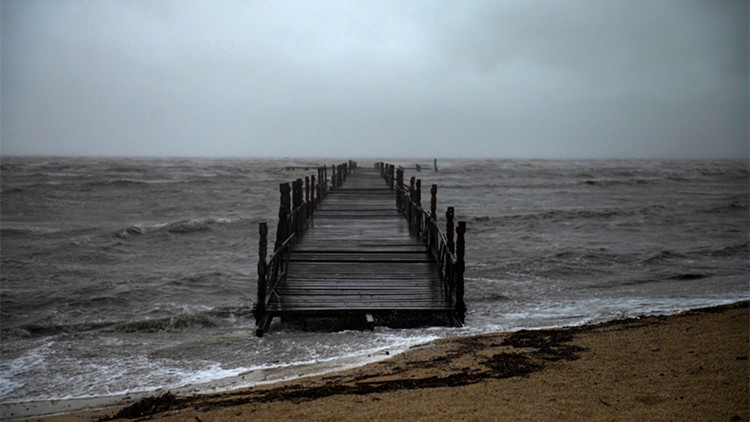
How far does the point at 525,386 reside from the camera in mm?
5062

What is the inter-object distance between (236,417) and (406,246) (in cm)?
744

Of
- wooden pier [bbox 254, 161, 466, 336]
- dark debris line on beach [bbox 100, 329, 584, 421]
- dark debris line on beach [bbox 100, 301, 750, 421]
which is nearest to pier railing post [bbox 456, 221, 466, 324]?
wooden pier [bbox 254, 161, 466, 336]

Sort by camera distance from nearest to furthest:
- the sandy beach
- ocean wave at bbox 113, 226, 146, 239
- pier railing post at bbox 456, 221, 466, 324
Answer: the sandy beach
pier railing post at bbox 456, 221, 466, 324
ocean wave at bbox 113, 226, 146, 239

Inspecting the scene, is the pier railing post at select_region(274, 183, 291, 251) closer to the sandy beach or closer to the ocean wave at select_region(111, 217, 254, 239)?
the sandy beach

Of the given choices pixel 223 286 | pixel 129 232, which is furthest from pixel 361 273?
pixel 129 232

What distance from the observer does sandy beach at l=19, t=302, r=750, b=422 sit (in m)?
4.41

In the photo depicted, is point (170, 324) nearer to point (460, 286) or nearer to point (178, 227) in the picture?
point (460, 286)

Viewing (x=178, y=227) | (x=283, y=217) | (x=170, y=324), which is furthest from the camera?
(x=178, y=227)

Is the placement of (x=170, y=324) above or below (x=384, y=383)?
below

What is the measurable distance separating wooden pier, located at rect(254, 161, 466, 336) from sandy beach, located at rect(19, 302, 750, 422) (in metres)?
1.45

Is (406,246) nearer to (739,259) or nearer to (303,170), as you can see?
(739,259)

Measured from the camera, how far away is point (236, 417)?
4746mm

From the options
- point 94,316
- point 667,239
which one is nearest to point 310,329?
point 94,316

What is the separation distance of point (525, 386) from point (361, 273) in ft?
17.1
